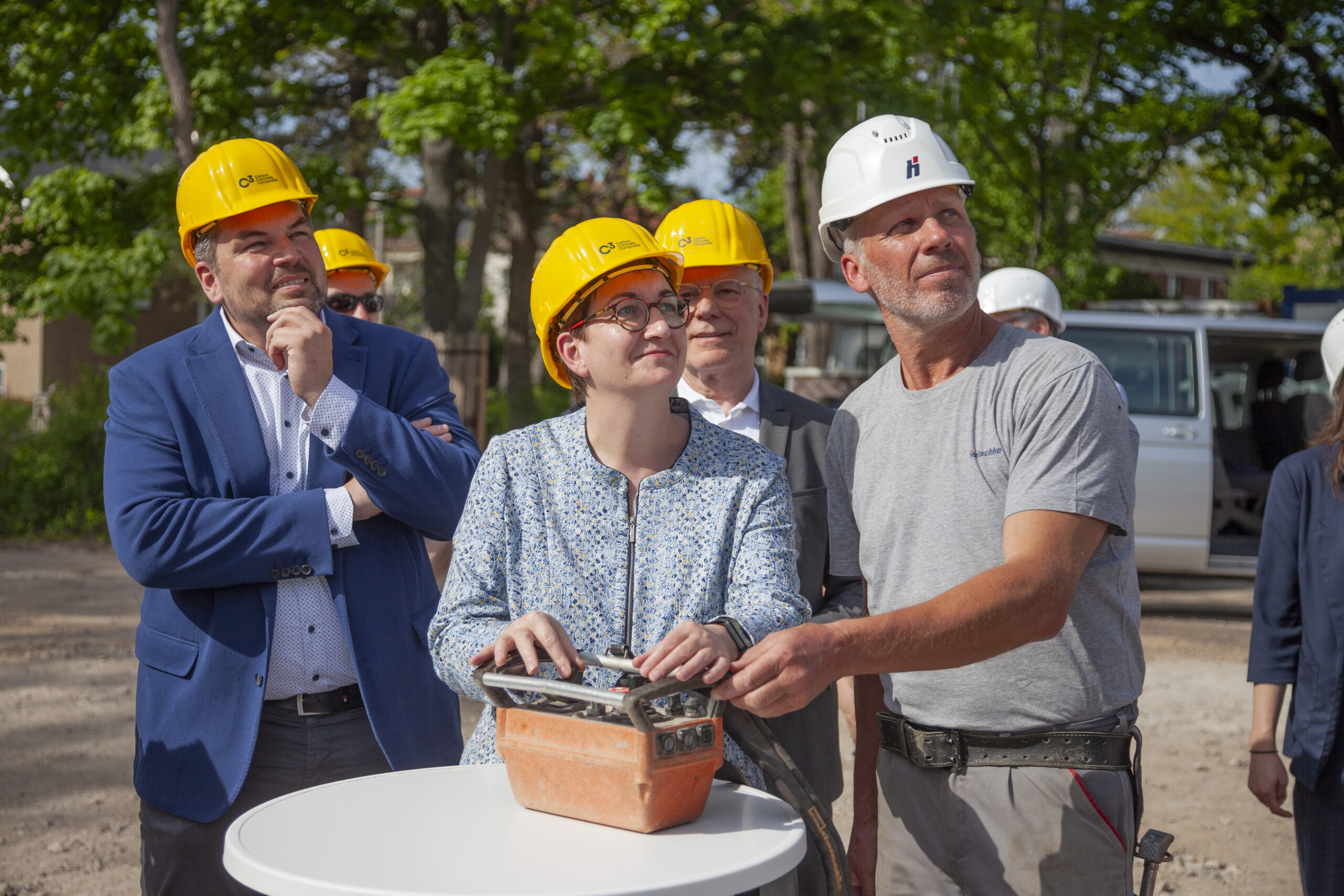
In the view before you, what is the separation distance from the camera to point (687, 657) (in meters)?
1.79

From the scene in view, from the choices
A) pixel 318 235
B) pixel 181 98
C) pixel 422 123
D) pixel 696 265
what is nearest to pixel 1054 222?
pixel 422 123

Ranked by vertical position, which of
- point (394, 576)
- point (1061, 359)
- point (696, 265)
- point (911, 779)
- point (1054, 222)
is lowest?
point (911, 779)

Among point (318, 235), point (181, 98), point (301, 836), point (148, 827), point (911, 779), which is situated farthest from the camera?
point (181, 98)

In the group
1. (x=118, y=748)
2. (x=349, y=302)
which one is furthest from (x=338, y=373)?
(x=118, y=748)

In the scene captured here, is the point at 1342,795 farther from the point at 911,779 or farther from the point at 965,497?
the point at 965,497

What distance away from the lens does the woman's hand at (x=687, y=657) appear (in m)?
1.78

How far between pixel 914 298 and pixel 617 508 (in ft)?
2.34

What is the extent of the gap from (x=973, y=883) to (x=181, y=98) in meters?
12.4

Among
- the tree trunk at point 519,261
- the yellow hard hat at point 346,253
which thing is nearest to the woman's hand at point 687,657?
Result: the yellow hard hat at point 346,253

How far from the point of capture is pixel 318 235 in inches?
224

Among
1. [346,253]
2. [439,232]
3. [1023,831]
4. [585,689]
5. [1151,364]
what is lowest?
[1023,831]

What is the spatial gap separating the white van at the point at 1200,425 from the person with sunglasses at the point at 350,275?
6.29 m

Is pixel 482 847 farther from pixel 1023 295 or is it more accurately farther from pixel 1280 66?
pixel 1280 66

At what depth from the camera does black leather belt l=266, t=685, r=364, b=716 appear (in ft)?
8.80
